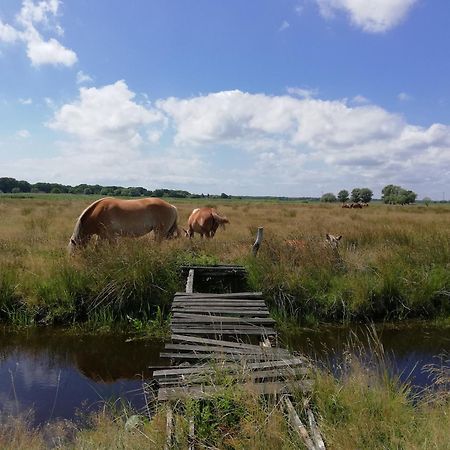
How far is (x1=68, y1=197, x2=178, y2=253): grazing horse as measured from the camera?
10.1 m

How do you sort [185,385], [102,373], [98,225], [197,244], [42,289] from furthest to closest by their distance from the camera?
[197,244] < [98,225] < [42,289] < [102,373] < [185,385]

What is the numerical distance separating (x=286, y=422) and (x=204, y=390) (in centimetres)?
80

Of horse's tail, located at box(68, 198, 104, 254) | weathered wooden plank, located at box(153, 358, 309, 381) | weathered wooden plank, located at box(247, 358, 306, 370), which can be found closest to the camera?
weathered wooden plank, located at box(153, 358, 309, 381)

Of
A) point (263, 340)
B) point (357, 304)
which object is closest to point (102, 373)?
point (263, 340)

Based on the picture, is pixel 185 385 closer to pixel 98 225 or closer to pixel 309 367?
pixel 309 367

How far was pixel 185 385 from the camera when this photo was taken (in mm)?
3926

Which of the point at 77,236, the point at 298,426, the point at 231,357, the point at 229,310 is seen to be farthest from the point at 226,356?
the point at 77,236

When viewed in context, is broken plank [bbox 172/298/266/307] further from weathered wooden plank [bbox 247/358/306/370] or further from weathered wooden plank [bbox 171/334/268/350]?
weathered wooden plank [bbox 247/358/306/370]

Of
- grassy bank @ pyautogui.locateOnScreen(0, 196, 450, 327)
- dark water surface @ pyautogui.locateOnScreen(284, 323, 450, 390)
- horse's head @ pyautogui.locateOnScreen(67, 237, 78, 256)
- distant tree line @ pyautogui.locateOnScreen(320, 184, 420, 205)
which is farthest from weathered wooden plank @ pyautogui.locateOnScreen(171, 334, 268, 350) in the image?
distant tree line @ pyautogui.locateOnScreen(320, 184, 420, 205)

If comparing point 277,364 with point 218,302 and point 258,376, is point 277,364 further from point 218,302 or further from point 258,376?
point 218,302

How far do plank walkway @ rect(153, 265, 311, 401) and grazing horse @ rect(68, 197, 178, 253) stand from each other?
3.86 meters

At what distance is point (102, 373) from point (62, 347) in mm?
1272

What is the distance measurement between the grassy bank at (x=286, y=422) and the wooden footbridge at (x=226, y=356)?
0.29 feet

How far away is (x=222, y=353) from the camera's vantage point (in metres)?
4.58
